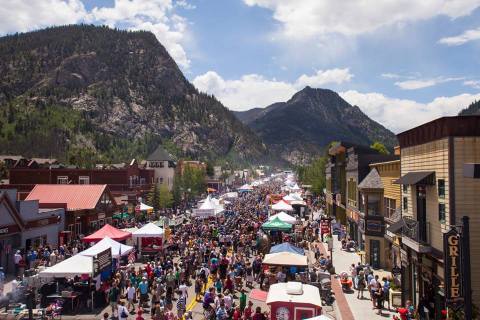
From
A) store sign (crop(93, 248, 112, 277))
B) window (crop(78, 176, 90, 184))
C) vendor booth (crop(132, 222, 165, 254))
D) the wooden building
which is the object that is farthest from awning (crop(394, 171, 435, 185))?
window (crop(78, 176, 90, 184))

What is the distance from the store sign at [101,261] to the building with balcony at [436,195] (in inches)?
515

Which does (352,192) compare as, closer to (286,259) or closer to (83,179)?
(286,259)

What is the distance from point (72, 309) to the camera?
64.4 feet

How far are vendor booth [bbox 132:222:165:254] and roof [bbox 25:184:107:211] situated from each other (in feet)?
38.9

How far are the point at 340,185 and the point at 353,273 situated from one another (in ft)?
75.5

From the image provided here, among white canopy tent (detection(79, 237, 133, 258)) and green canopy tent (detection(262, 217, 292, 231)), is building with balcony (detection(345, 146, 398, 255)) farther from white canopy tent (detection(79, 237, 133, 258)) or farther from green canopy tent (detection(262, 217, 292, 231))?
white canopy tent (detection(79, 237, 133, 258))

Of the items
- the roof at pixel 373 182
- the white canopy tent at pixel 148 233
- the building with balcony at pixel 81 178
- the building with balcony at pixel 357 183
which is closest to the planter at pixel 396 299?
the roof at pixel 373 182

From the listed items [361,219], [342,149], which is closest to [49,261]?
[361,219]

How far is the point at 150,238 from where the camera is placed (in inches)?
1237

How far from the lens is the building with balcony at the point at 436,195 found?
15.7m

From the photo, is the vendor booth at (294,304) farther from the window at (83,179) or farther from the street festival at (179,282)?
the window at (83,179)

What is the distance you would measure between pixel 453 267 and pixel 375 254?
1798 cm

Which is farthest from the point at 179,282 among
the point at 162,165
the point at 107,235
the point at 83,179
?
the point at 162,165

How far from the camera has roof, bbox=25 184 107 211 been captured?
41719 mm
